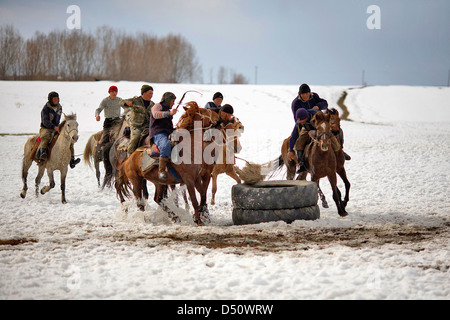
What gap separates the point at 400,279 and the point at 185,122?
4.69 m

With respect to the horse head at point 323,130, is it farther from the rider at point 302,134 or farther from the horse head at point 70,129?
the horse head at point 70,129

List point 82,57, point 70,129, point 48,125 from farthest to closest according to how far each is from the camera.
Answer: point 82,57 → point 48,125 → point 70,129

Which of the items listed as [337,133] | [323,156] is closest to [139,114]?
[323,156]

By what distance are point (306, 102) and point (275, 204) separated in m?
2.96

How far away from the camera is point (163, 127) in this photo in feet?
29.8

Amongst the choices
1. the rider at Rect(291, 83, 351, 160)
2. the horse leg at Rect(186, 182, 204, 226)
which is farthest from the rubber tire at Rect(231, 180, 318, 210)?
the rider at Rect(291, 83, 351, 160)

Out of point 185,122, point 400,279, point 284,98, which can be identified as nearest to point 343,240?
point 400,279

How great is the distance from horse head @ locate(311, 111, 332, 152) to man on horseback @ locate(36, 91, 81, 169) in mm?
5788

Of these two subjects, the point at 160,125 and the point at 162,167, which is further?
the point at 160,125

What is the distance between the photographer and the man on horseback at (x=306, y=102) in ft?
34.7

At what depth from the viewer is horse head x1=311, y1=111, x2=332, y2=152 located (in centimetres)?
940

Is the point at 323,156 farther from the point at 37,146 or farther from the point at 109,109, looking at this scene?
the point at 37,146

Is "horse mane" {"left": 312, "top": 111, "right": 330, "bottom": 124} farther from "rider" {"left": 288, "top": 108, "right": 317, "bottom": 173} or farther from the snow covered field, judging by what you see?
the snow covered field
